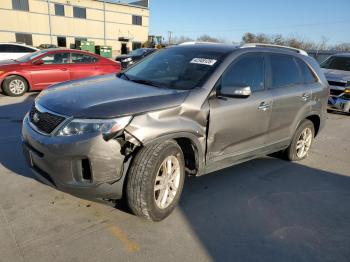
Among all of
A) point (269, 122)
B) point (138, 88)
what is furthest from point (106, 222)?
point (269, 122)

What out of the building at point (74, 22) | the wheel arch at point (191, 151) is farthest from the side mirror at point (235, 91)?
the building at point (74, 22)

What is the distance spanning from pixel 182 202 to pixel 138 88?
1372 mm

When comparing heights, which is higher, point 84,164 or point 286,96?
point 286,96

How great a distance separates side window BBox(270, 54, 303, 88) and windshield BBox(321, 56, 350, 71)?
6829 millimetres

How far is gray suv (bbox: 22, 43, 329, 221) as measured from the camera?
2.65 m

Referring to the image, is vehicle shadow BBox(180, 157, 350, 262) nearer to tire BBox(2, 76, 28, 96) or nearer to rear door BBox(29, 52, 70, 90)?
rear door BBox(29, 52, 70, 90)

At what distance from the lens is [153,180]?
2.83 m

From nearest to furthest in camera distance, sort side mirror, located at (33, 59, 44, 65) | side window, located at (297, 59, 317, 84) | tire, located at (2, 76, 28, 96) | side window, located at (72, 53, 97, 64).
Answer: side window, located at (297, 59, 317, 84)
tire, located at (2, 76, 28, 96)
side mirror, located at (33, 59, 44, 65)
side window, located at (72, 53, 97, 64)

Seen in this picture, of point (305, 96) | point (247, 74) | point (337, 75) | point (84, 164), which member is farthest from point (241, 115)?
point (337, 75)

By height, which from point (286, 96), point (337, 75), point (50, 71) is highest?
point (286, 96)

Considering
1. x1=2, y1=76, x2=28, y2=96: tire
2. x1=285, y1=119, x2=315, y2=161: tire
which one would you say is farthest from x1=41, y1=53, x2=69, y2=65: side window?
x1=285, y1=119, x2=315, y2=161: tire

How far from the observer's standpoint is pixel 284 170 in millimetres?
4672

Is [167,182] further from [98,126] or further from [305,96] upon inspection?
[305,96]

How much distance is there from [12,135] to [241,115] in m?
4.01
